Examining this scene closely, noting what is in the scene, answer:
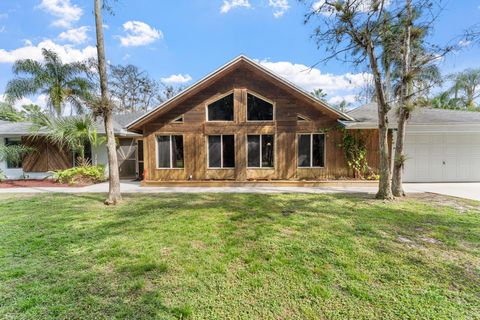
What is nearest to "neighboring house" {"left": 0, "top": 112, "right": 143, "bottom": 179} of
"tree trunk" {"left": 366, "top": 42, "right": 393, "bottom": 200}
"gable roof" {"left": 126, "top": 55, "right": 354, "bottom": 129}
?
"gable roof" {"left": 126, "top": 55, "right": 354, "bottom": 129}

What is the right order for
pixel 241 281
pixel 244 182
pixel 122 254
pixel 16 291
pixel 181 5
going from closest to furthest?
pixel 16 291, pixel 241 281, pixel 122 254, pixel 244 182, pixel 181 5

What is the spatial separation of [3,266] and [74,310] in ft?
6.46

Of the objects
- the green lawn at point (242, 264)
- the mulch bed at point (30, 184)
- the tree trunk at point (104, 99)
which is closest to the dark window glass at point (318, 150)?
the green lawn at point (242, 264)

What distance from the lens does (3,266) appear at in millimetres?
3402

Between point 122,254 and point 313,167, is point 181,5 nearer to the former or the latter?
point 313,167

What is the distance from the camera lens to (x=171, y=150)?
1097cm

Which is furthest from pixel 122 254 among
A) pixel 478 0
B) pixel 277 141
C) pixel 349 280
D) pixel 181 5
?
pixel 181 5

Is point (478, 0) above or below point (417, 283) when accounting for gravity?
above

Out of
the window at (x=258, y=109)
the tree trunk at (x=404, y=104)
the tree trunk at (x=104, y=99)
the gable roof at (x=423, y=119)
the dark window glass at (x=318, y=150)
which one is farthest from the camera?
the window at (x=258, y=109)

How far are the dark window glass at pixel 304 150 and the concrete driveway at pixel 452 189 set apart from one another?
399 cm

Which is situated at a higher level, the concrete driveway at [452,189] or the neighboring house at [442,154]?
the neighboring house at [442,154]

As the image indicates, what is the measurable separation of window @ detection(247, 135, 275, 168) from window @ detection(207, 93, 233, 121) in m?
1.49

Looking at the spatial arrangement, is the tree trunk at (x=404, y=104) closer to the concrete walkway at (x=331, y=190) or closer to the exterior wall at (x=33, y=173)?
the concrete walkway at (x=331, y=190)

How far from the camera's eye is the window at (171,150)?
10.9 m
